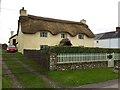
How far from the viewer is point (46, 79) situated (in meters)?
16.2

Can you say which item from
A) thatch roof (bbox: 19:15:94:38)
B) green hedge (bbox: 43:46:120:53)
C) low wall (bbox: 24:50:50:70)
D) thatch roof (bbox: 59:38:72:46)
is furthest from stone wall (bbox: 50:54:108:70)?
thatch roof (bbox: 19:15:94:38)

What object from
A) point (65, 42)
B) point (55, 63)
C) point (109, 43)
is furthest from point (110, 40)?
point (55, 63)

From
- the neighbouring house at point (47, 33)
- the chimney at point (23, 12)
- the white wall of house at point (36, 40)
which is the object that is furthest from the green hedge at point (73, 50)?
the chimney at point (23, 12)

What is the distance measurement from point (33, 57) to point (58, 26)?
13.4m

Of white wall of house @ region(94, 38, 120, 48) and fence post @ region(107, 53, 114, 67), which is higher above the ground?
white wall of house @ region(94, 38, 120, 48)

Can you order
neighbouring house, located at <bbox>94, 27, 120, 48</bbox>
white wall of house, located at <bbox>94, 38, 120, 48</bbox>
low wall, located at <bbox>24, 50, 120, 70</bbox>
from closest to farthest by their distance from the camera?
low wall, located at <bbox>24, 50, 120, 70</bbox>, neighbouring house, located at <bbox>94, 27, 120, 48</bbox>, white wall of house, located at <bbox>94, 38, 120, 48</bbox>

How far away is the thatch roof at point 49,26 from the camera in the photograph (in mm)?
33656

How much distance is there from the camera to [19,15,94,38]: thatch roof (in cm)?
3366

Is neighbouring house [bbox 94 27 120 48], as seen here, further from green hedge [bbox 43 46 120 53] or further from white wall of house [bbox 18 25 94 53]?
green hedge [bbox 43 46 120 53]

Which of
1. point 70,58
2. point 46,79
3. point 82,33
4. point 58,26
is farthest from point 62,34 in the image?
point 46,79

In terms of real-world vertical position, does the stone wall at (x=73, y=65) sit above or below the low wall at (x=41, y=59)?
below

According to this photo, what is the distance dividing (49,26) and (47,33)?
159 cm

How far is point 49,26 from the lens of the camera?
118 ft

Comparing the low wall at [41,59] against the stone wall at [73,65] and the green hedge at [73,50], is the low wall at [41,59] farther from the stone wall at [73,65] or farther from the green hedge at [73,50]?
the green hedge at [73,50]
